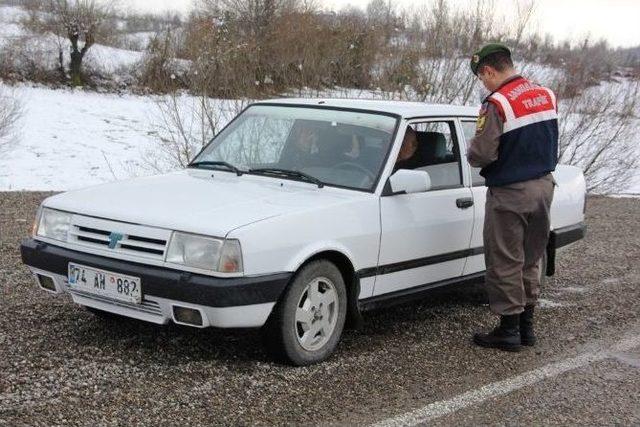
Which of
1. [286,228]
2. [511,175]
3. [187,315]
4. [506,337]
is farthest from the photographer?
[506,337]

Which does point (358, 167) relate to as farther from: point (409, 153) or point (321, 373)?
point (321, 373)

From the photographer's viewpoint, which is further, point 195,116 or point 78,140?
point 78,140

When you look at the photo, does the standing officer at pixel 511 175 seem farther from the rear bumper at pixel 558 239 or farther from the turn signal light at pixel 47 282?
the turn signal light at pixel 47 282

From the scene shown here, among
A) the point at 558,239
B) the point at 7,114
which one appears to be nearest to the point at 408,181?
the point at 558,239

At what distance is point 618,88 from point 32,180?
40.7 ft

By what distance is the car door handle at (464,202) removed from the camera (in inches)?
224

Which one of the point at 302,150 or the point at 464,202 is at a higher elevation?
the point at 302,150

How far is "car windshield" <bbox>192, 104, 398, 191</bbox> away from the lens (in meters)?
5.27

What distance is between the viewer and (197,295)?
4180 millimetres

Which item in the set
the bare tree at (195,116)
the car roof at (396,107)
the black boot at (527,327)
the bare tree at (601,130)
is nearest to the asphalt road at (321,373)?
the black boot at (527,327)

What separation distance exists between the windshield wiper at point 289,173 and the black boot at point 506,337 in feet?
5.22

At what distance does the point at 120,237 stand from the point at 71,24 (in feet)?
83.1

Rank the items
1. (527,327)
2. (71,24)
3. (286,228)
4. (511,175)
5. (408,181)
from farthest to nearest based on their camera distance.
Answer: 1. (71,24)
2. (527,327)
3. (511,175)
4. (408,181)
5. (286,228)

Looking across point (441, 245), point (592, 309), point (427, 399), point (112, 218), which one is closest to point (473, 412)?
point (427, 399)
